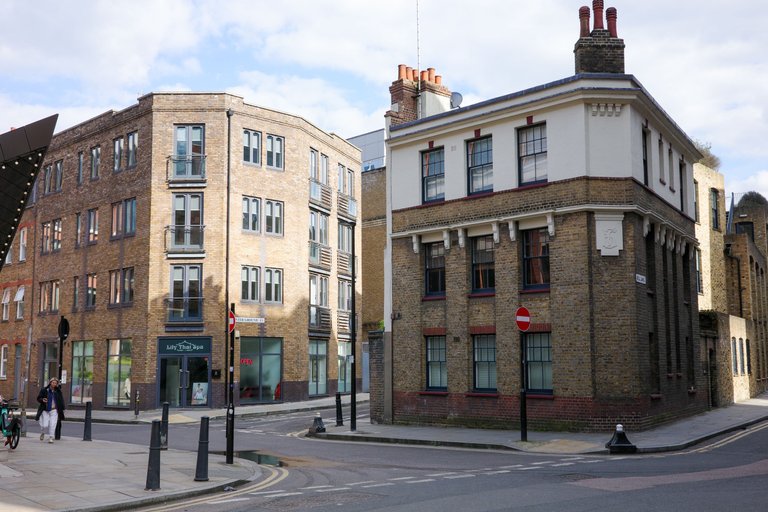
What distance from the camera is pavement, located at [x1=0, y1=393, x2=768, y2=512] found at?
11.8m

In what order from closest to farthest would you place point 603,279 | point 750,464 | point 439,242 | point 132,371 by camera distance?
point 750,464
point 603,279
point 439,242
point 132,371

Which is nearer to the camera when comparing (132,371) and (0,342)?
(132,371)

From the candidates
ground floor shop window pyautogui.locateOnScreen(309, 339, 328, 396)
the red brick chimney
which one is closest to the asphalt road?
the red brick chimney

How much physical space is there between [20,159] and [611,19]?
17.7 metres

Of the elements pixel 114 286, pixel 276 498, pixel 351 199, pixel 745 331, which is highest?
pixel 351 199

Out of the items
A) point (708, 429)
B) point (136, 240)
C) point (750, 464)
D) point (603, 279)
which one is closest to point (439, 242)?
point (603, 279)

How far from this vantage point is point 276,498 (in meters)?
12.0

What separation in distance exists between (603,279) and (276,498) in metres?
12.9

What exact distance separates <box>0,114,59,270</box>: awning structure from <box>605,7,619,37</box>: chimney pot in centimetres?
1680

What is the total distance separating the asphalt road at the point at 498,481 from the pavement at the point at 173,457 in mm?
662

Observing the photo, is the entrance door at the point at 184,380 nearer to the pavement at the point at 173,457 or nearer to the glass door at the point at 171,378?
the glass door at the point at 171,378

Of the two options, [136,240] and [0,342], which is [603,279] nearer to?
[136,240]

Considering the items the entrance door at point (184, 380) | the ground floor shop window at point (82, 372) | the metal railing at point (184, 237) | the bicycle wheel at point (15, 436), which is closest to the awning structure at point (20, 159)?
the bicycle wheel at point (15, 436)

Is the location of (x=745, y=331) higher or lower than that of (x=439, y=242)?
lower
